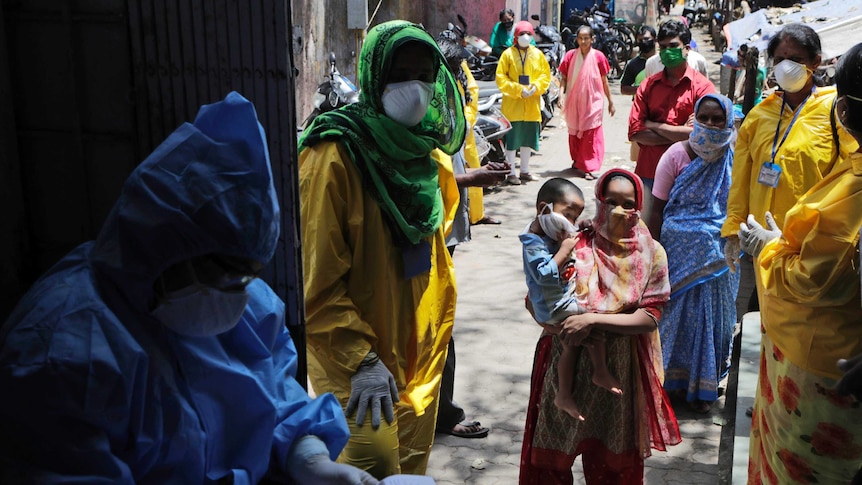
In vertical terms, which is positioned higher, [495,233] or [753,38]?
[753,38]

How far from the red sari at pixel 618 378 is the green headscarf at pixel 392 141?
0.69 metres

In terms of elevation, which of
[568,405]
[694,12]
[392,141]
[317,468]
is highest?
[694,12]

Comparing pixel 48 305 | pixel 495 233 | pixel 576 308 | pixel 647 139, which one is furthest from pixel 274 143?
pixel 495 233

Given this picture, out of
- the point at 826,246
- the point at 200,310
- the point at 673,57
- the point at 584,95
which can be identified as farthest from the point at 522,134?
the point at 200,310

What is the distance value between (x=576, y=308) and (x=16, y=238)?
1.94 meters

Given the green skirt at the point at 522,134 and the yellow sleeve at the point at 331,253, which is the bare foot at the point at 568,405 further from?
the green skirt at the point at 522,134

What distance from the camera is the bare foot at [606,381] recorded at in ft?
11.1

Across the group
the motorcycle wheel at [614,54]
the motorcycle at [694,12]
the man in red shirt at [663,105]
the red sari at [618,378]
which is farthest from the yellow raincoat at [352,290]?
the motorcycle at [694,12]

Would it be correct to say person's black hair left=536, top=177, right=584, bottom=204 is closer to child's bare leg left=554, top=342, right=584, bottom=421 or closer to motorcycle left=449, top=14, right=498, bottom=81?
child's bare leg left=554, top=342, right=584, bottom=421

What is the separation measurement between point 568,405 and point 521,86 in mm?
8046

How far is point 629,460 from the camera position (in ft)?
11.6

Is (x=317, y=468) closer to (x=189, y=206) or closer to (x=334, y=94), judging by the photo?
(x=189, y=206)

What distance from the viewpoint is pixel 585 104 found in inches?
444

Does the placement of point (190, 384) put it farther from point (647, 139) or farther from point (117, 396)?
point (647, 139)
